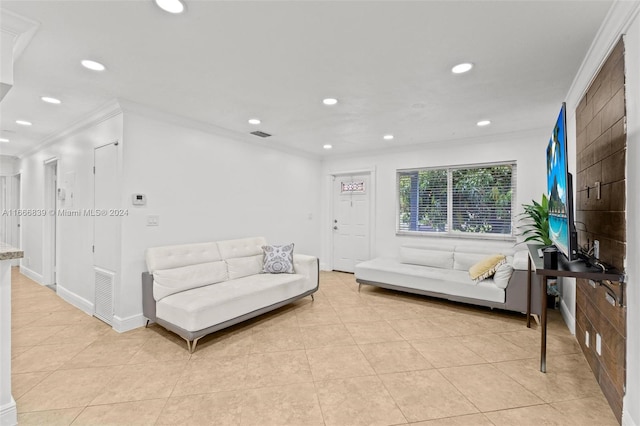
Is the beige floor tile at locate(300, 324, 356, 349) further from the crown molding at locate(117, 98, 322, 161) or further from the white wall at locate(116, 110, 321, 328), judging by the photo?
the crown molding at locate(117, 98, 322, 161)

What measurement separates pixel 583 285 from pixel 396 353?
166cm

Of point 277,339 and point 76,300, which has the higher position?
point 76,300

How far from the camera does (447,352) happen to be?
2.70 meters

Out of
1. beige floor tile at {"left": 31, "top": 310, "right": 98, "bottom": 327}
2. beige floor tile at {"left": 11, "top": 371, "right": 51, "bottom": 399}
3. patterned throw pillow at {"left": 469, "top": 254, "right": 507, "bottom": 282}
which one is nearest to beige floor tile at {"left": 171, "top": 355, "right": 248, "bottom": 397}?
beige floor tile at {"left": 11, "top": 371, "right": 51, "bottom": 399}

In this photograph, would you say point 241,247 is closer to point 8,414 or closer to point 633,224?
point 8,414

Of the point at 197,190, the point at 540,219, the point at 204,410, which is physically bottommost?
the point at 204,410

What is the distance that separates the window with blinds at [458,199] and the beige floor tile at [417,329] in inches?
80.8

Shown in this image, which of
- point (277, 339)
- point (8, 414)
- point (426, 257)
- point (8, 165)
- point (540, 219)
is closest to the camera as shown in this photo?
point (8, 414)

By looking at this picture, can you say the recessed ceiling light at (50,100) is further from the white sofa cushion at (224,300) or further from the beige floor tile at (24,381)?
the beige floor tile at (24,381)

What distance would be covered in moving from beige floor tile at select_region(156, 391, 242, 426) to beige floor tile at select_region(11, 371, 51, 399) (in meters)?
1.08

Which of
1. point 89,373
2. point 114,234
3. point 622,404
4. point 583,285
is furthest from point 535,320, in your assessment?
point 114,234

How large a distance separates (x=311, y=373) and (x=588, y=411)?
5.92 ft

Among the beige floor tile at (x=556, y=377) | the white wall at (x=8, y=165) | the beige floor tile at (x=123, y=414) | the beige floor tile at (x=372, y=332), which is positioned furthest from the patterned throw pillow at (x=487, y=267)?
the white wall at (x=8, y=165)

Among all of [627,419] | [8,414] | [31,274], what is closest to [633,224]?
[627,419]
